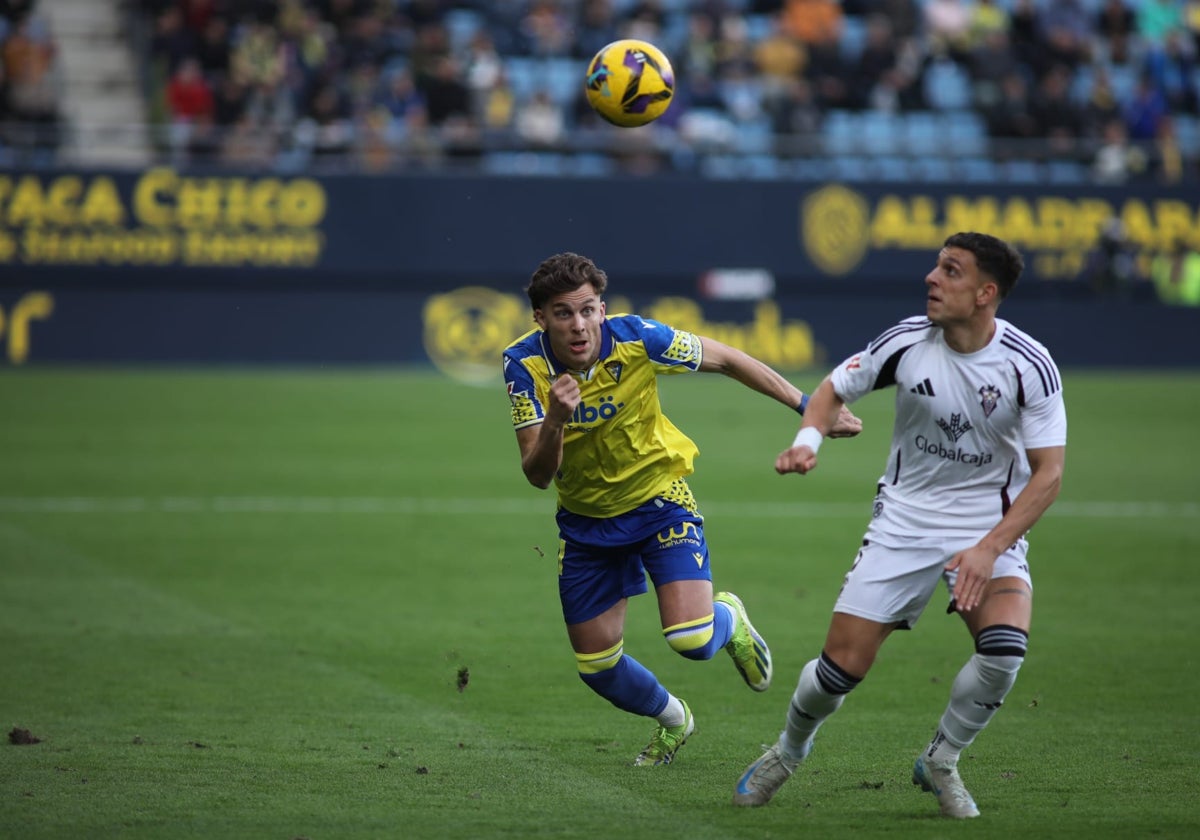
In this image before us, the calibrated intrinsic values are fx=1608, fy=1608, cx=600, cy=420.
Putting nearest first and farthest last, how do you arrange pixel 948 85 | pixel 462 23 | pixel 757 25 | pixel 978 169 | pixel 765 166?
1. pixel 765 166
2. pixel 978 169
3. pixel 462 23
4. pixel 948 85
5. pixel 757 25

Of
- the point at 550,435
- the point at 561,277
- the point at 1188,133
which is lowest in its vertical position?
the point at 550,435

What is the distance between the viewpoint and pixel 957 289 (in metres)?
6.12

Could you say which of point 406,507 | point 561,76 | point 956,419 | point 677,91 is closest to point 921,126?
point 677,91

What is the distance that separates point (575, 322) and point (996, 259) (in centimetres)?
174

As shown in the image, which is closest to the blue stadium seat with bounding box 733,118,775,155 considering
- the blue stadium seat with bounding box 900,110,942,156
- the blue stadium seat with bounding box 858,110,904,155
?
the blue stadium seat with bounding box 858,110,904,155

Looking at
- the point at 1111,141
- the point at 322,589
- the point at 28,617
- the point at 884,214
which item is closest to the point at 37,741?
the point at 28,617

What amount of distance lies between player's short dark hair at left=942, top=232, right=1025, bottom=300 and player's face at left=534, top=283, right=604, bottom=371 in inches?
59.3

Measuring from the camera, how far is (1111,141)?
2739 centimetres

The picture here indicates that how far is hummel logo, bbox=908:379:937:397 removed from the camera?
620 centimetres

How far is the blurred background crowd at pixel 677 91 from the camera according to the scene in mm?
25531

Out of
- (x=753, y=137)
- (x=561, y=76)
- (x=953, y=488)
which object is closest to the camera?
(x=953, y=488)

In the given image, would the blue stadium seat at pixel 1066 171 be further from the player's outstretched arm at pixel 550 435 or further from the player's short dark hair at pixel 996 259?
the player's outstretched arm at pixel 550 435

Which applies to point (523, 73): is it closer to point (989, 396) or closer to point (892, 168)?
point (892, 168)

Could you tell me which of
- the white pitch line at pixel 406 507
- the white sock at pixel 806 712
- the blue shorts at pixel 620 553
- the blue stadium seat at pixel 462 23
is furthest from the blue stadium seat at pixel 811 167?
the white sock at pixel 806 712
